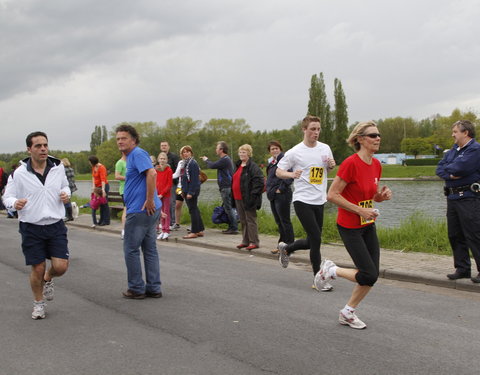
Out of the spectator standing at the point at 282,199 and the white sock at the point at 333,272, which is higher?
the spectator standing at the point at 282,199

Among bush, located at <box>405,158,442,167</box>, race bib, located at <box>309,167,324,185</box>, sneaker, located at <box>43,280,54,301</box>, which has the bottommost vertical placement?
bush, located at <box>405,158,442,167</box>

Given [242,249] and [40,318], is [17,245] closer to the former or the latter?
[242,249]

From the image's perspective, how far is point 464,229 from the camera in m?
6.63

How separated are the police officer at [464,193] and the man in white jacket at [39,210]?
469 cm

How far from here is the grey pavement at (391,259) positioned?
22.8ft

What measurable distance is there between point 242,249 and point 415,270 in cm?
346

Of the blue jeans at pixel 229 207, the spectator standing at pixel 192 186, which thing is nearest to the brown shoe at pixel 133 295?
the spectator standing at pixel 192 186

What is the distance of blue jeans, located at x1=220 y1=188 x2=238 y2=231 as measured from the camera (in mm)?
11938

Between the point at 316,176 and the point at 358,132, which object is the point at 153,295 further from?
the point at 358,132

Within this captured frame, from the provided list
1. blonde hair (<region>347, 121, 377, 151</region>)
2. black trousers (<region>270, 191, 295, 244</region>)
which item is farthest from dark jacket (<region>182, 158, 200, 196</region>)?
blonde hair (<region>347, 121, 377, 151</region>)

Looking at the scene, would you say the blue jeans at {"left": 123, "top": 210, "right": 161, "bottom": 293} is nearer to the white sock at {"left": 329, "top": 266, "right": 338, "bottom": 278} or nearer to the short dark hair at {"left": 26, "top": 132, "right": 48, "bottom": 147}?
the short dark hair at {"left": 26, "top": 132, "right": 48, "bottom": 147}

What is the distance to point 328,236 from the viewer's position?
36.0 ft

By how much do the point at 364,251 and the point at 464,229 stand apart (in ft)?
8.05

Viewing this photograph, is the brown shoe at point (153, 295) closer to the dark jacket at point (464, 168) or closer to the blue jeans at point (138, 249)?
the blue jeans at point (138, 249)
